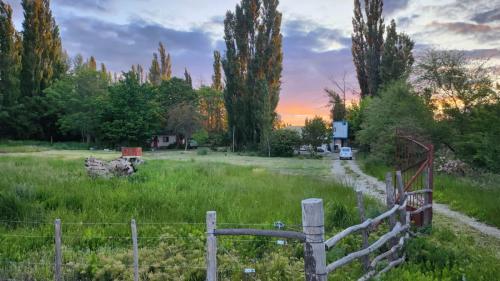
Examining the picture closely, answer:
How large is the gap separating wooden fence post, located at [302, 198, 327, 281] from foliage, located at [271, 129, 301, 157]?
3910 centimetres

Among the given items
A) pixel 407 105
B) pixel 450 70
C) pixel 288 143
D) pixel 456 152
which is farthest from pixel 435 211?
pixel 288 143

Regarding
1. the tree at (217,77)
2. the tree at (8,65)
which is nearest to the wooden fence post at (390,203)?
the tree at (8,65)

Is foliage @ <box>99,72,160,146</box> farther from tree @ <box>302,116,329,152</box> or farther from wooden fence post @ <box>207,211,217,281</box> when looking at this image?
wooden fence post @ <box>207,211,217,281</box>

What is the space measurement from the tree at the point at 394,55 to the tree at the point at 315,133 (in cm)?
848

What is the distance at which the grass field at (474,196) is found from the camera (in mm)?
9727

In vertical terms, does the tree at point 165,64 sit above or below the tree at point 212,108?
above

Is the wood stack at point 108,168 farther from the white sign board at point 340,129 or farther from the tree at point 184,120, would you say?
the white sign board at point 340,129

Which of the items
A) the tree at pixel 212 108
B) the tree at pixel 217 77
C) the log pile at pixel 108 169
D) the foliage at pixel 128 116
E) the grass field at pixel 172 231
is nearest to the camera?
the grass field at pixel 172 231

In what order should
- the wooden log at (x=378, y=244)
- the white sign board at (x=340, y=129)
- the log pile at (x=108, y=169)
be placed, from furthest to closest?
the white sign board at (x=340, y=129) → the log pile at (x=108, y=169) → the wooden log at (x=378, y=244)

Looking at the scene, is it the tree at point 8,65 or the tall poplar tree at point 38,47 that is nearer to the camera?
the tree at point 8,65

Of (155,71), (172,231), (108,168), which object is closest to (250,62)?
(108,168)

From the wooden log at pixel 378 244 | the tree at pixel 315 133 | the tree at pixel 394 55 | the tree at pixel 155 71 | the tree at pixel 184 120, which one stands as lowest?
the wooden log at pixel 378 244

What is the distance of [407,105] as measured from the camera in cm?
2203

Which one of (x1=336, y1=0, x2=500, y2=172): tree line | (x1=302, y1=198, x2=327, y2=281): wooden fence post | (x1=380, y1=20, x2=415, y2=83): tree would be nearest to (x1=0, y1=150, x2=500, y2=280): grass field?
(x1=302, y1=198, x2=327, y2=281): wooden fence post
